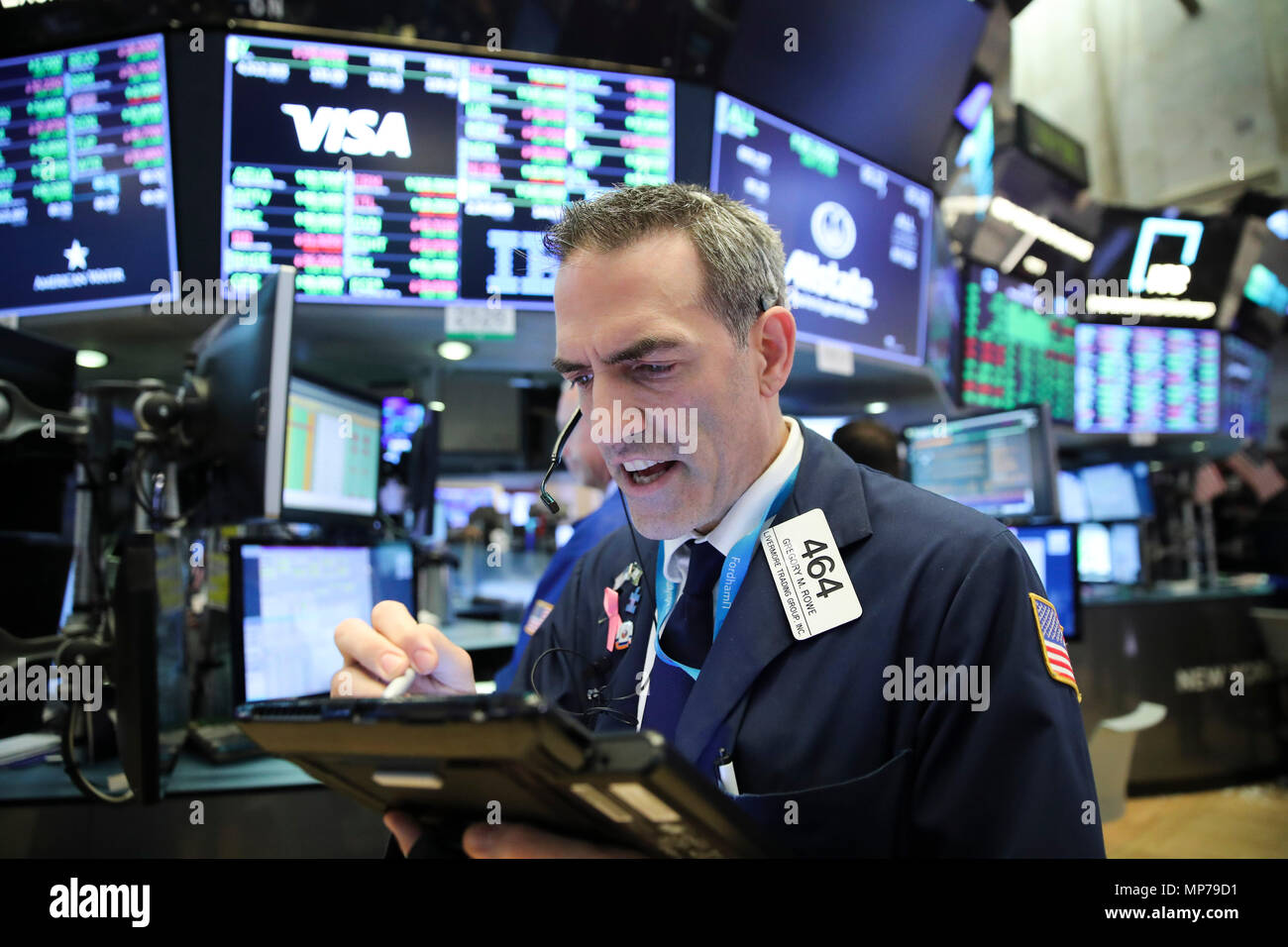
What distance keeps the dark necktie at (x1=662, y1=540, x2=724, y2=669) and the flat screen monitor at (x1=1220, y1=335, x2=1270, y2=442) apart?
5.04 m

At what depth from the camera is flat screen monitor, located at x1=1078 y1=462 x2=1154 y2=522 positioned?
5602 millimetres

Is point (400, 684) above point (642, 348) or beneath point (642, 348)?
beneath

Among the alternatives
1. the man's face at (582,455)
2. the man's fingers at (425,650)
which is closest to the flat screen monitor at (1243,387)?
the man's face at (582,455)

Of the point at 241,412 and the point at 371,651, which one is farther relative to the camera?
the point at 241,412

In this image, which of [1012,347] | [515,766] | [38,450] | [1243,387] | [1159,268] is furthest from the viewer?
[1243,387]

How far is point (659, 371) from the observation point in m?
0.99

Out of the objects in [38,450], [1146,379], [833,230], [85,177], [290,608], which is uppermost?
[833,230]

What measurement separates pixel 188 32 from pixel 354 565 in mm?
1407

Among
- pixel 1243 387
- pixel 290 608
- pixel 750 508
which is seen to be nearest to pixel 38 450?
pixel 290 608

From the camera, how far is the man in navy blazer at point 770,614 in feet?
2.67

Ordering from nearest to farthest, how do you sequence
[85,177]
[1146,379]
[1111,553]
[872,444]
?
[85,177], [872,444], [1146,379], [1111,553]

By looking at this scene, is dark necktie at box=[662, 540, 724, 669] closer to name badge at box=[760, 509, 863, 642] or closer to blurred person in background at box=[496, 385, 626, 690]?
name badge at box=[760, 509, 863, 642]

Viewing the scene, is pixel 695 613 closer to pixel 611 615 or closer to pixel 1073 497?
pixel 611 615

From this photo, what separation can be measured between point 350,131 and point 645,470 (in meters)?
1.53
